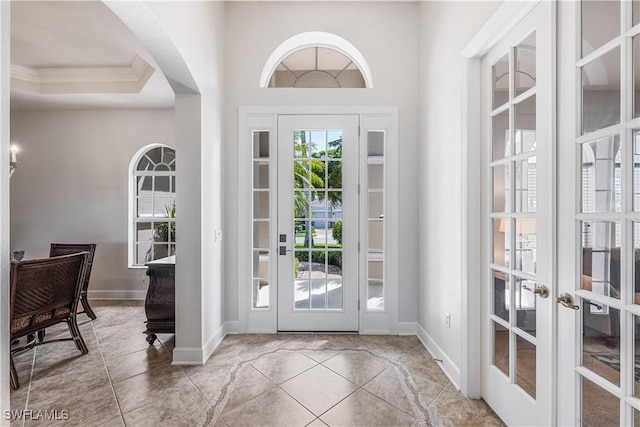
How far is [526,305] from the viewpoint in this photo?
5.08ft

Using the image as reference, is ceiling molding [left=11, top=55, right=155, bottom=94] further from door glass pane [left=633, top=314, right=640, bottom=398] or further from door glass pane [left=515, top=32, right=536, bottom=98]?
door glass pane [left=633, top=314, right=640, bottom=398]

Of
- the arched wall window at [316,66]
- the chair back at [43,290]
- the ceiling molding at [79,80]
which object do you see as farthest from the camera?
the ceiling molding at [79,80]

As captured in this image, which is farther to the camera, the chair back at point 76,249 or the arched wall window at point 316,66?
the chair back at point 76,249

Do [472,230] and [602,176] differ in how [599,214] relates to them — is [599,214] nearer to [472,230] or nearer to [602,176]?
[602,176]

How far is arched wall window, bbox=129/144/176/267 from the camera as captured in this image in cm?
447

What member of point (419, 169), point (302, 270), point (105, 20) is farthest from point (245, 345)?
point (105, 20)

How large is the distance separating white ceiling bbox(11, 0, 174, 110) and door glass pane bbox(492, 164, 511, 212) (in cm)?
311

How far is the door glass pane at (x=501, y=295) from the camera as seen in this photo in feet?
5.56

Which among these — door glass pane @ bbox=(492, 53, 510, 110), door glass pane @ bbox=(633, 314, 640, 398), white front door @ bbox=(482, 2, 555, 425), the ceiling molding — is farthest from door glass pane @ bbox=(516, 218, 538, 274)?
the ceiling molding

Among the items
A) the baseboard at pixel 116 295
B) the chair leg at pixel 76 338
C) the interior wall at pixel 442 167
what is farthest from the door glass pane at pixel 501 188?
the baseboard at pixel 116 295

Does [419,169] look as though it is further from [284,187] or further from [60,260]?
[60,260]

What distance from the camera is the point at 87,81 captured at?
3.79 m

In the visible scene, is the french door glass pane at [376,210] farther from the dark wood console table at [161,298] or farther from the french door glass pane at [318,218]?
the dark wood console table at [161,298]

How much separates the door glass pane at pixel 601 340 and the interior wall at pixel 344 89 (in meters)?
1.70
